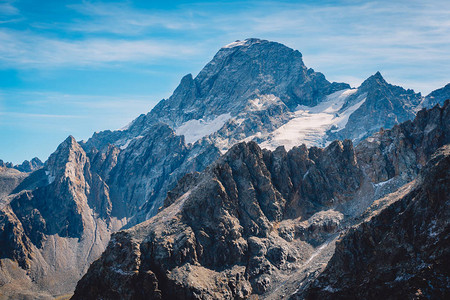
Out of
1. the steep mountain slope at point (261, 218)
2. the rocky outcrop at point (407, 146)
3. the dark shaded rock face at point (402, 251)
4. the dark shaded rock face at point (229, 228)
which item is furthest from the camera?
the rocky outcrop at point (407, 146)

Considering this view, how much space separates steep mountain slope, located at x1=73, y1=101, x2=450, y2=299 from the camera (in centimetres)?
12406

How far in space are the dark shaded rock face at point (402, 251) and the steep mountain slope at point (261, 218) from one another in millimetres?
1114

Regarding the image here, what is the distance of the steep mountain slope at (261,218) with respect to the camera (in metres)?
124

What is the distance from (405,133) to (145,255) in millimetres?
123908

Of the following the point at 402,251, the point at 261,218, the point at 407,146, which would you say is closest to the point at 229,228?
the point at 261,218

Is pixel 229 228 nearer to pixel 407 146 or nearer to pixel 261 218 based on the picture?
pixel 261 218

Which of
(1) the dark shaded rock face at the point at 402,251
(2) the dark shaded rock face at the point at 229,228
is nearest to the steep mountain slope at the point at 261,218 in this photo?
(2) the dark shaded rock face at the point at 229,228

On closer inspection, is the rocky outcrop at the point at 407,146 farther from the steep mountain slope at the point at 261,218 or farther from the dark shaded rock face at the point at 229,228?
the dark shaded rock face at the point at 229,228

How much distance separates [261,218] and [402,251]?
66.7 meters

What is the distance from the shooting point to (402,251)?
3740 inches

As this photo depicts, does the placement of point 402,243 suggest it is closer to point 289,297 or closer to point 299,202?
point 289,297

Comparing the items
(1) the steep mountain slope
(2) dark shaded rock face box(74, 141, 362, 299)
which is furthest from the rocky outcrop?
(2) dark shaded rock face box(74, 141, 362, 299)

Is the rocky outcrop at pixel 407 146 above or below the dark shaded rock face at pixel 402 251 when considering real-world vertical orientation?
above

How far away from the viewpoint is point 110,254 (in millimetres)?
130000
